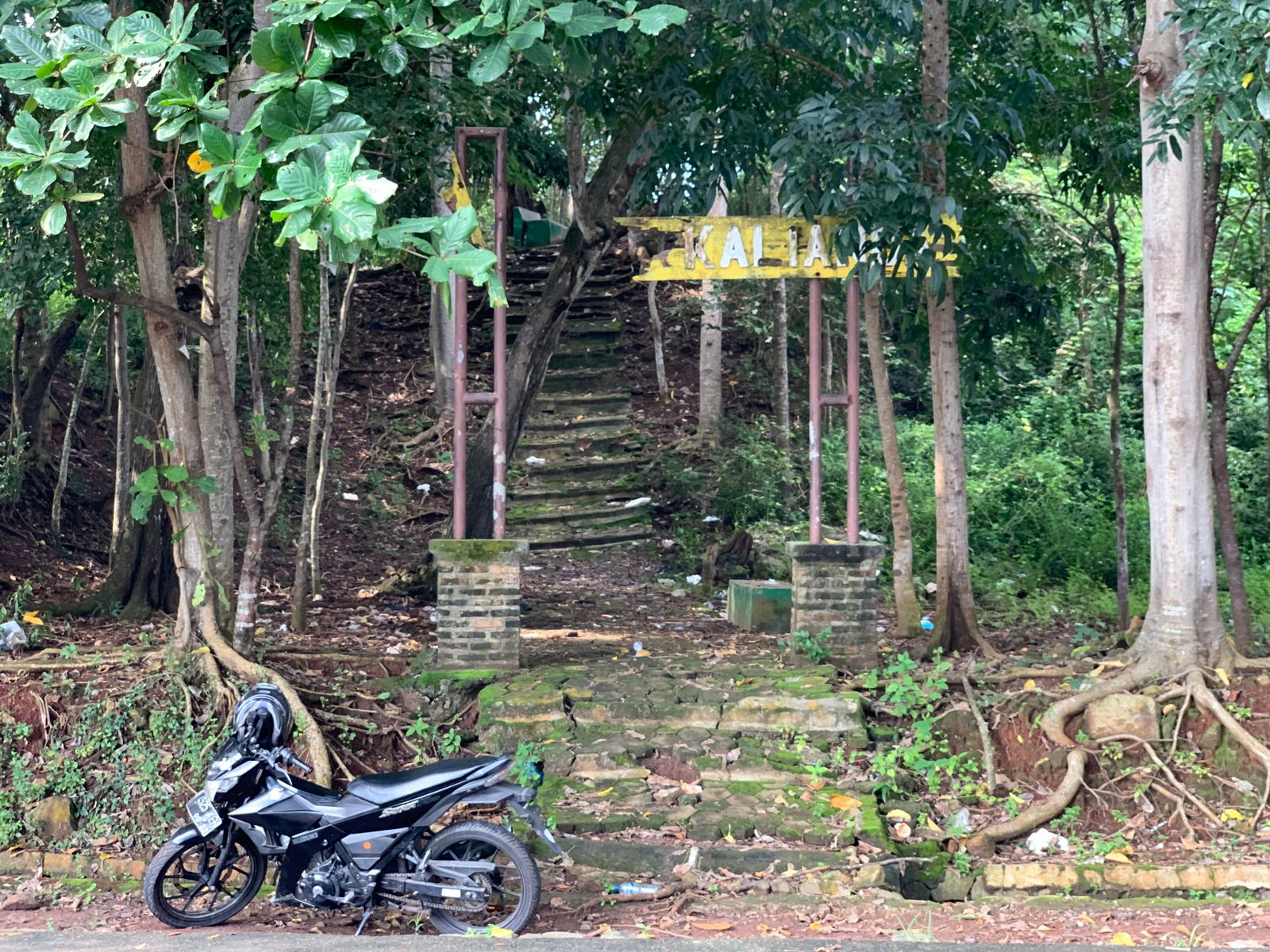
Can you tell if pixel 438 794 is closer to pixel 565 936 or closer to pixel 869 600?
pixel 565 936

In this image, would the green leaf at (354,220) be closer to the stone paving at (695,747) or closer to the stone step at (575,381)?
the stone paving at (695,747)

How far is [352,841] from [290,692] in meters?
1.85

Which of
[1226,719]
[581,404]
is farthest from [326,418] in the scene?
[581,404]

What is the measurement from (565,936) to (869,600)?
12.0 ft

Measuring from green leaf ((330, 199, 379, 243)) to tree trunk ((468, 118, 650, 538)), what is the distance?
5087 millimetres

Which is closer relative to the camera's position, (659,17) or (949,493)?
(659,17)

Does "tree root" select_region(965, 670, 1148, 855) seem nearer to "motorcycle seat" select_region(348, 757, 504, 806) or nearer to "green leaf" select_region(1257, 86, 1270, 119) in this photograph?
"motorcycle seat" select_region(348, 757, 504, 806)

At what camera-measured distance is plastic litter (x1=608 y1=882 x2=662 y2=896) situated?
5.57m

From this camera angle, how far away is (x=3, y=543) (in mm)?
10836

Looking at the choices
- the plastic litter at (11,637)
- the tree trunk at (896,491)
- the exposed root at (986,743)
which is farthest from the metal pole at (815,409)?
the plastic litter at (11,637)

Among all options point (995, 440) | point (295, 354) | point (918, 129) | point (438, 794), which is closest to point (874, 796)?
point (438, 794)

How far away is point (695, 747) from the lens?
6.75 meters

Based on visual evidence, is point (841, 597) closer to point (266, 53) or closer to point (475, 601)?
point (475, 601)

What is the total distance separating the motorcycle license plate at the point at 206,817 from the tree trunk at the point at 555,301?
4.77m
